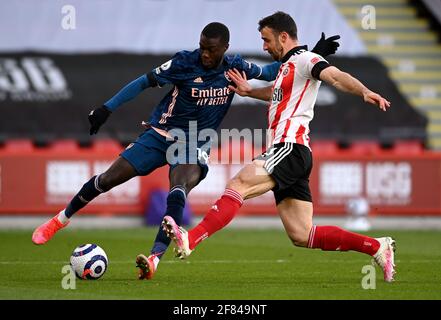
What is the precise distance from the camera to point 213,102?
31.7ft

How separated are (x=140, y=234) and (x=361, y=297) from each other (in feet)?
27.0

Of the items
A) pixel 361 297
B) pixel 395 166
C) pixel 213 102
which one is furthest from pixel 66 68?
pixel 361 297

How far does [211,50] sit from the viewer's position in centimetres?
927

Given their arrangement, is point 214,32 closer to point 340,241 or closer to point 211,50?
point 211,50

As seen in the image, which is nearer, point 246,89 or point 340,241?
point 340,241

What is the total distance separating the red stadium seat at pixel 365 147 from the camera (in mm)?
18375

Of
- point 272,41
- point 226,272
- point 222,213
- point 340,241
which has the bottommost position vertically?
point 226,272

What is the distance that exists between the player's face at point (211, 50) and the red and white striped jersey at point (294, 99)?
0.93 m

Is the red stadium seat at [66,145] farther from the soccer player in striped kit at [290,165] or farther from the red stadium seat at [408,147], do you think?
the soccer player in striped kit at [290,165]

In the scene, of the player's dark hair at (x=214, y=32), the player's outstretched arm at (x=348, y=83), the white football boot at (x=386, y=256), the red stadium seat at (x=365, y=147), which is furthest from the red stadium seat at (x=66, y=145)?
the player's outstretched arm at (x=348, y=83)

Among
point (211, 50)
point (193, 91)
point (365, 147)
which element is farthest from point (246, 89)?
point (365, 147)

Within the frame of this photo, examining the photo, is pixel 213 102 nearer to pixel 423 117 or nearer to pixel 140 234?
pixel 140 234

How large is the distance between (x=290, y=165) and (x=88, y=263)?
203cm

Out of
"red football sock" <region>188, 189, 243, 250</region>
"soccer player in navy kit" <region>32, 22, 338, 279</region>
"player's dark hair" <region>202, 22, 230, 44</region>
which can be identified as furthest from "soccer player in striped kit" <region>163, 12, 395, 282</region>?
"soccer player in navy kit" <region>32, 22, 338, 279</region>
